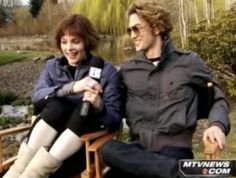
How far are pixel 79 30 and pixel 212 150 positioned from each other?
3.75 feet

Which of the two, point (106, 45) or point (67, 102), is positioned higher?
point (67, 102)

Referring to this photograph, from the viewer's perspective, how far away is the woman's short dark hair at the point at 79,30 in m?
3.31

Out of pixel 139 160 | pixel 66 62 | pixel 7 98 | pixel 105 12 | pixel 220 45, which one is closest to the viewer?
pixel 139 160

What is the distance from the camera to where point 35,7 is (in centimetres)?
4662

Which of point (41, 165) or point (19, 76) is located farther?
point (19, 76)

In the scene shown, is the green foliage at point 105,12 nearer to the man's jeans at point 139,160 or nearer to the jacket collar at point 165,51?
the jacket collar at point 165,51

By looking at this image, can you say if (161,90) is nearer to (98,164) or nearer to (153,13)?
(153,13)

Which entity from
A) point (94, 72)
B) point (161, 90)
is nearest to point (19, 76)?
point (94, 72)

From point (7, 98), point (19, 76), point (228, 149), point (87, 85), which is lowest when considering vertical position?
point (19, 76)

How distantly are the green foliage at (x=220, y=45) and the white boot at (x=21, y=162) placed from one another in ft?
22.0

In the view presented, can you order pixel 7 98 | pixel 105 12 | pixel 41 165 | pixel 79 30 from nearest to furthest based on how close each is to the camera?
pixel 41 165
pixel 79 30
pixel 7 98
pixel 105 12

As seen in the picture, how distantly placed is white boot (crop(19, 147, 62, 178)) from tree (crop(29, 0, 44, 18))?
41836 millimetres

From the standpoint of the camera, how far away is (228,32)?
30.9ft

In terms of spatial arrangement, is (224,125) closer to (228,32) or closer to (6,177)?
(6,177)
